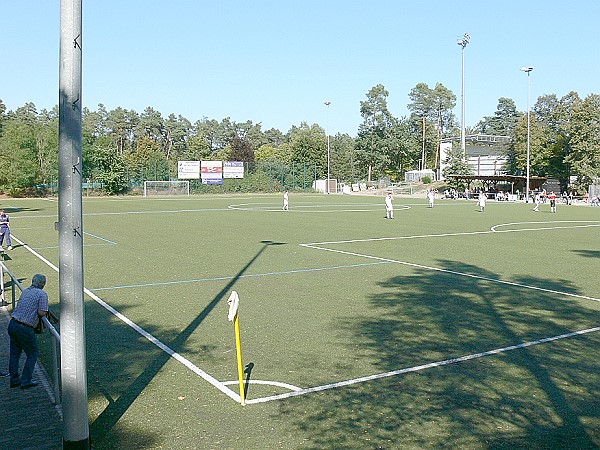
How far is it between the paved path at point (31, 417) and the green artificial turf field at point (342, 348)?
1.48 ft

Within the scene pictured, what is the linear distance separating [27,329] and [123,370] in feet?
4.71

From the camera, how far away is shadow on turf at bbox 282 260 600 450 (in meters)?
6.64

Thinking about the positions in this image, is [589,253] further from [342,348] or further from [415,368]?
[415,368]

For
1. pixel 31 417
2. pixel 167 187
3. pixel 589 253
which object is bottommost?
pixel 31 417

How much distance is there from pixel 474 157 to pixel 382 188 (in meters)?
17.8

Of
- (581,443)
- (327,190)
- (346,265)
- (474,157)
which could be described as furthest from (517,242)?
(474,157)

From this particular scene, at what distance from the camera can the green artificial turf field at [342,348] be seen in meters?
6.85

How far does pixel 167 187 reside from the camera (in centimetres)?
8838

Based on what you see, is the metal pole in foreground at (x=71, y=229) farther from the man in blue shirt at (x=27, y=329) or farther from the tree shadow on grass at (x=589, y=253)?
the tree shadow on grass at (x=589, y=253)

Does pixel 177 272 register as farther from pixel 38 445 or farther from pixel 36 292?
pixel 38 445

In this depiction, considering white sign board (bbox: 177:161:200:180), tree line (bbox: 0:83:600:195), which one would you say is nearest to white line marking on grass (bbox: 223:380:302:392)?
tree line (bbox: 0:83:600:195)

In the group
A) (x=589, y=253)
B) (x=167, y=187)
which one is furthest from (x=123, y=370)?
(x=167, y=187)

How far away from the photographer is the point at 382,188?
343 ft

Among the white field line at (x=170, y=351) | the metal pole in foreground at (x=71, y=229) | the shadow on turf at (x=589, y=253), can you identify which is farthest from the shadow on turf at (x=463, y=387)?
the shadow on turf at (x=589, y=253)
